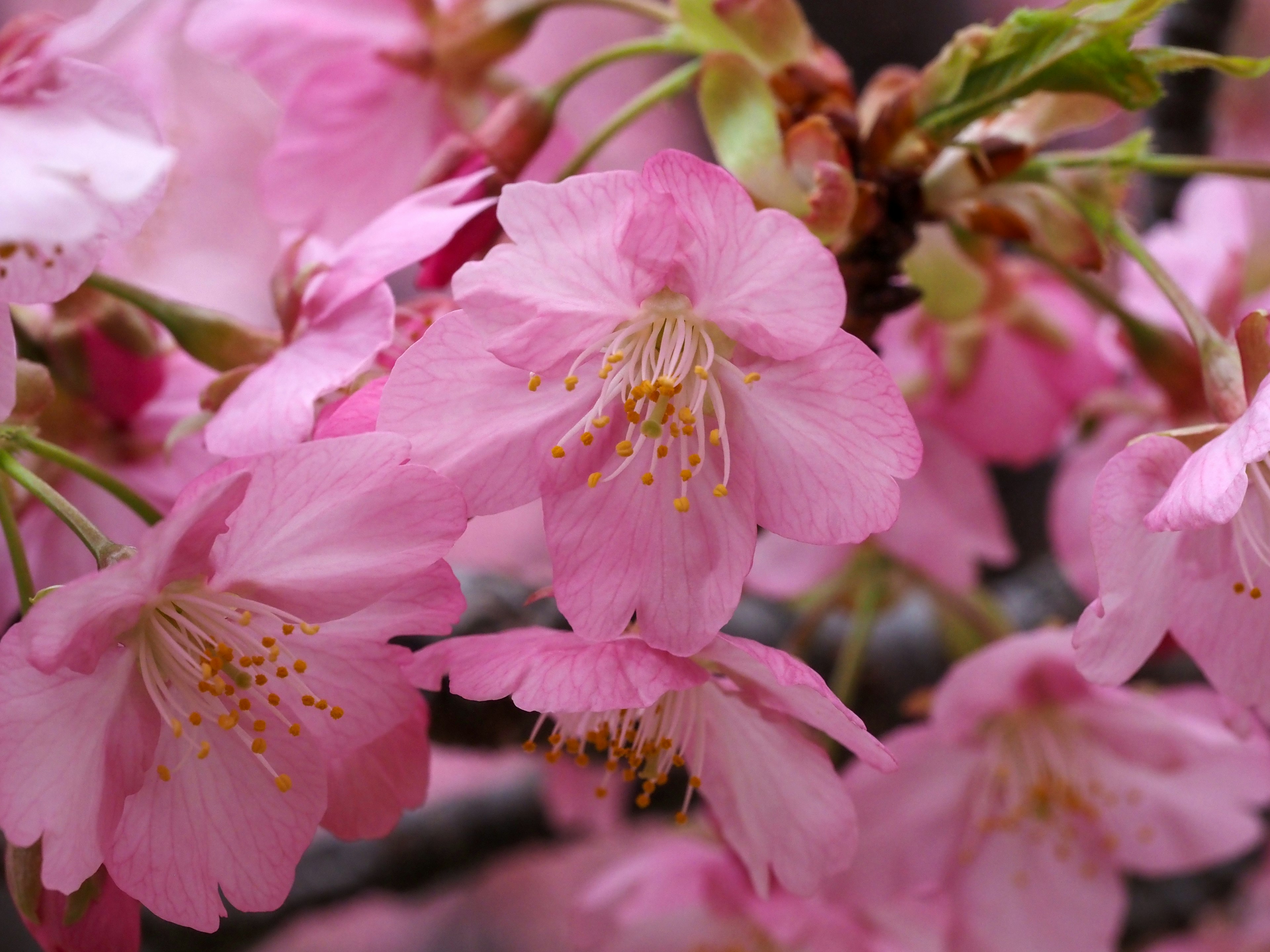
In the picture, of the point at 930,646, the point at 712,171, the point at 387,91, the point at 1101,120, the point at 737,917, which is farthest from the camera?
the point at 930,646

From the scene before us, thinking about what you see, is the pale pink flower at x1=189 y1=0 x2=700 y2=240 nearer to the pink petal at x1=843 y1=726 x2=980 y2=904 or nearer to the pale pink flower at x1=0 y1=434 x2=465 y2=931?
the pale pink flower at x1=0 y1=434 x2=465 y2=931

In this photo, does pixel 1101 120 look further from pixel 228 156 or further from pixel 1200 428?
pixel 228 156

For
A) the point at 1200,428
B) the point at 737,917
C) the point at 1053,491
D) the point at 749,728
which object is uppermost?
the point at 1200,428

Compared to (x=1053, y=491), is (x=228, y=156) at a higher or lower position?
higher

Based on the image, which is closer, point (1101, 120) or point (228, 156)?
point (1101, 120)

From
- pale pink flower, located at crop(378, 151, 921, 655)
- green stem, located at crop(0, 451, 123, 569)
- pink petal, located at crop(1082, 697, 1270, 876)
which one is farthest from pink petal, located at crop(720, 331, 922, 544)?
pink petal, located at crop(1082, 697, 1270, 876)

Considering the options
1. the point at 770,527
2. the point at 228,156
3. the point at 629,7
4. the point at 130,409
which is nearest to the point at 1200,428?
the point at 770,527

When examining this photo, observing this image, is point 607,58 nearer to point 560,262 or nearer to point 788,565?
point 560,262

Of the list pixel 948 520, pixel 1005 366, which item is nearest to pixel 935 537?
pixel 948 520
